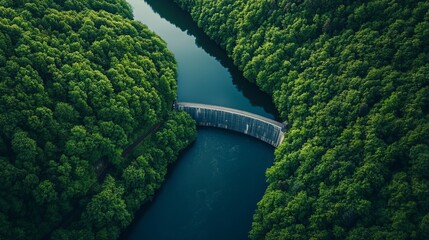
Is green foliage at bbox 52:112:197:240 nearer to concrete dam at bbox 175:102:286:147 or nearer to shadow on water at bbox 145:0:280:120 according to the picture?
concrete dam at bbox 175:102:286:147

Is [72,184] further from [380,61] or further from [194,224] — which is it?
[380,61]

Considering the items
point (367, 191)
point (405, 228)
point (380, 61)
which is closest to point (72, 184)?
point (367, 191)

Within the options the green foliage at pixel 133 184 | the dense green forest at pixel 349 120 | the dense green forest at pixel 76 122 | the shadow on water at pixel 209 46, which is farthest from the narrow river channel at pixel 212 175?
the dense green forest at pixel 349 120

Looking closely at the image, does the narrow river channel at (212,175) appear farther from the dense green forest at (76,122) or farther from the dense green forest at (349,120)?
the dense green forest at (349,120)

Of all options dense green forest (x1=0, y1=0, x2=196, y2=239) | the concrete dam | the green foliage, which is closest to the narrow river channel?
the concrete dam

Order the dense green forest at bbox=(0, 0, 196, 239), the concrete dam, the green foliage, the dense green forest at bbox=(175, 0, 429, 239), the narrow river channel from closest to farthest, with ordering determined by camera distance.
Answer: the dense green forest at bbox=(175, 0, 429, 239)
the dense green forest at bbox=(0, 0, 196, 239)
the green foliage
the narrow river channel
the concrete dam

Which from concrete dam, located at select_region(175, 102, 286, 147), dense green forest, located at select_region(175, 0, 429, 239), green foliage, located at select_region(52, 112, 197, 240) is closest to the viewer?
dense green forest, located at select_region(175, 0, 429, 239)
